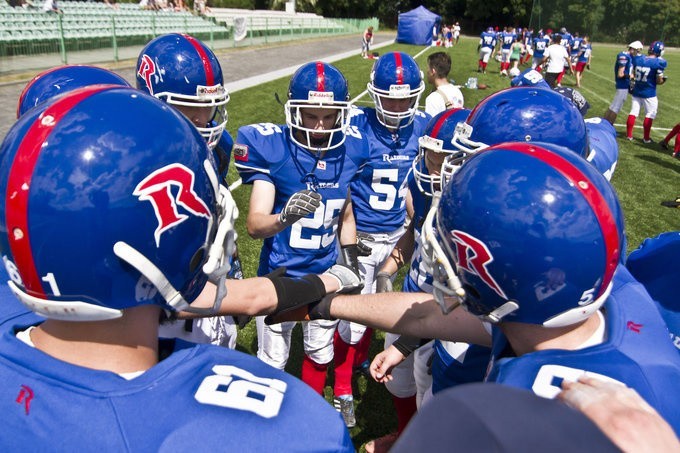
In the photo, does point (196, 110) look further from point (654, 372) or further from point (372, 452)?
point (654, 372)

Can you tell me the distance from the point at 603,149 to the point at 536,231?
2467 millimetres

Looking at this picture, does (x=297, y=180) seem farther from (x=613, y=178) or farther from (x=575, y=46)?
(x=575, y=46)

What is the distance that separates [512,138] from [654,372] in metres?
1.24

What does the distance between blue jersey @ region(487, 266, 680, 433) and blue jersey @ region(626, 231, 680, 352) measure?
2.54 ft

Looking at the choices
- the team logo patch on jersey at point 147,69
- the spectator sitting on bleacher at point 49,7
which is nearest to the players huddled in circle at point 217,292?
the team logo patch on jersey at point 147,69

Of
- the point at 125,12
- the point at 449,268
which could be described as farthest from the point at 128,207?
the point at 125,12

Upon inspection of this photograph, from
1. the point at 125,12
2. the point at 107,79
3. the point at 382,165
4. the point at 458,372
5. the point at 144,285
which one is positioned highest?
the point at 125,12

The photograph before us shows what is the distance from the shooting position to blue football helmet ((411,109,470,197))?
328 cm

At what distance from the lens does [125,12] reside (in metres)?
22.5

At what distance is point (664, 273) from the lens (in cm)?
240

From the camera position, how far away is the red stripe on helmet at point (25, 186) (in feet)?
4.05

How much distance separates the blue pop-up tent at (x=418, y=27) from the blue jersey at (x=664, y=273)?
4166 centimetres

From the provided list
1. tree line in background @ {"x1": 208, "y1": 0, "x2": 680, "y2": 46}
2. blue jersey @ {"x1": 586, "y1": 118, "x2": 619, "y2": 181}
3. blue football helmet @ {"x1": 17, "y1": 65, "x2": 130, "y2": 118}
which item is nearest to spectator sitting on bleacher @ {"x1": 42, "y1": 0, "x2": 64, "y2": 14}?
blue football helmet @ {"x1": 17, "y1": 65, "x2": 130, "y2": 118}

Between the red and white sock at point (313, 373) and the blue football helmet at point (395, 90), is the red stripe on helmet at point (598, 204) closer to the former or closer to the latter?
the red and white sock at point (313, 373)
